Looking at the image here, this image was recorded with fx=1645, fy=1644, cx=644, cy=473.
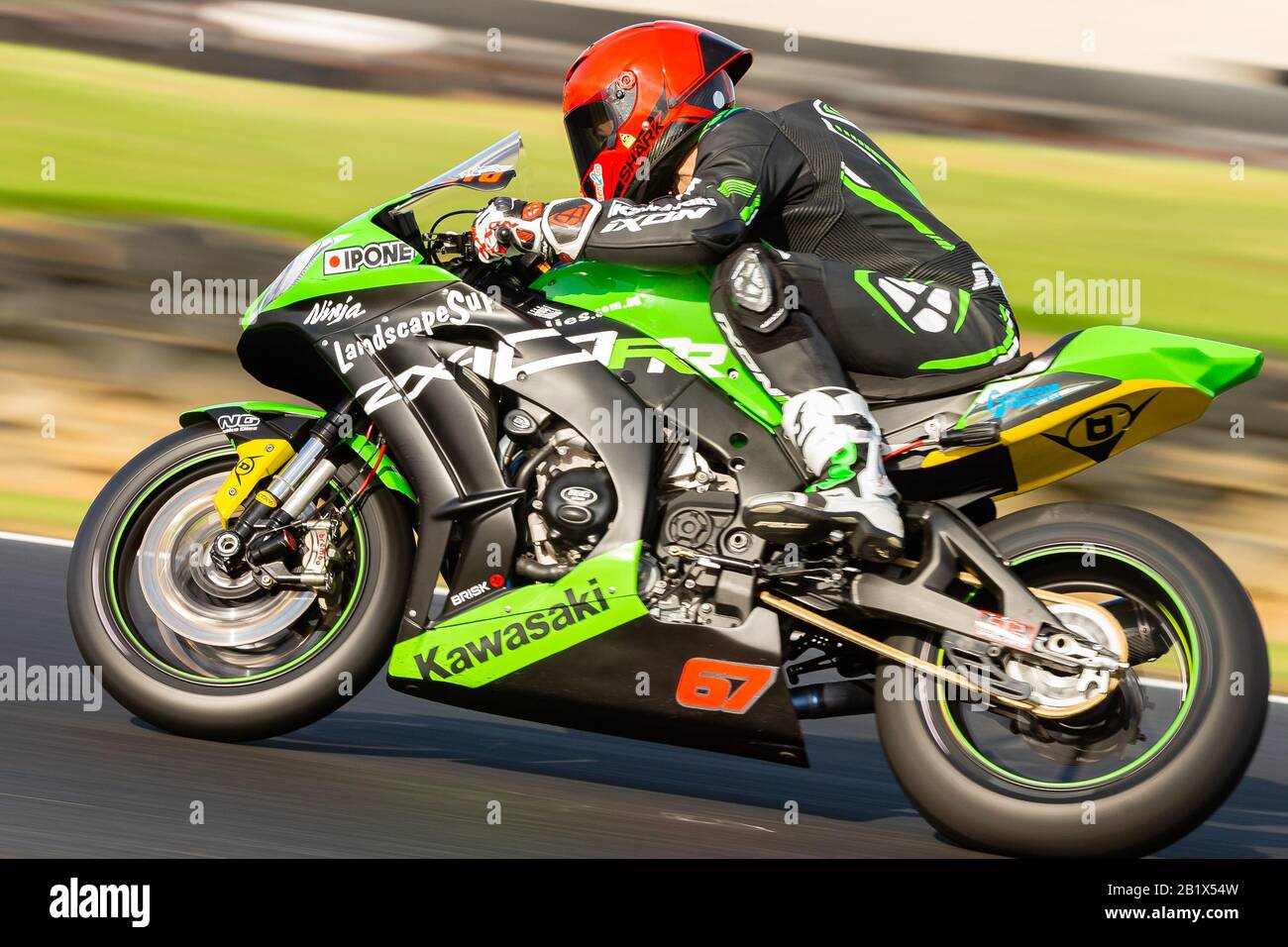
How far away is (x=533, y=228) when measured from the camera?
409cm

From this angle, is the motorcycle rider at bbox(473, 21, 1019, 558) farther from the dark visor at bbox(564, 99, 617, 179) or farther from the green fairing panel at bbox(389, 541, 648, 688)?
the green fairing panel at bbox(389, 541, 648, 688)

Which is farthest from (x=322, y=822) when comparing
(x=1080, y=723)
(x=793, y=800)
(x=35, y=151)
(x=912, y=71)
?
(x=912, y=71)

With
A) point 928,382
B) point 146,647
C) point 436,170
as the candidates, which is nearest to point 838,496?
point 928,382

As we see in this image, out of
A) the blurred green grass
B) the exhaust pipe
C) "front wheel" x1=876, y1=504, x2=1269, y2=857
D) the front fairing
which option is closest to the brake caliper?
the front fairing

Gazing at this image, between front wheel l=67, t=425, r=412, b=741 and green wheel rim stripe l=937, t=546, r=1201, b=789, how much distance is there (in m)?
1.49

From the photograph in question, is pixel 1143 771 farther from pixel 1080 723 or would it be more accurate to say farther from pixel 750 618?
pixel 750 618

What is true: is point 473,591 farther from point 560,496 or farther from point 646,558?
point 646,558

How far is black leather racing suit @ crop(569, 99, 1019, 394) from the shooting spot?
400 centimetres

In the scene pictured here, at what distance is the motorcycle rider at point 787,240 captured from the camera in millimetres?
3869

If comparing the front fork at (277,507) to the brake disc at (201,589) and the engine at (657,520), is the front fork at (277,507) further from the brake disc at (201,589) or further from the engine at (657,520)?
the engine at (657,520)

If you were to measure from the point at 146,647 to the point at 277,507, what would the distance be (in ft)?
1.73

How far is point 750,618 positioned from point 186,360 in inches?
228

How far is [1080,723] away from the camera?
149 inches

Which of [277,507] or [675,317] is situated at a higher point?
[675,317]
